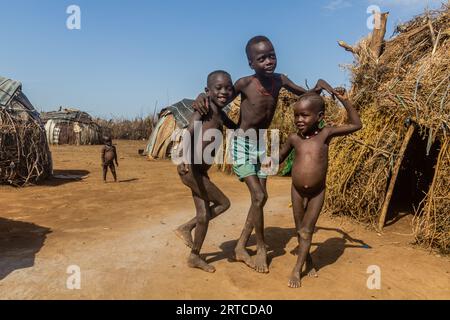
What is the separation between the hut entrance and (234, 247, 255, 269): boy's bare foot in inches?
139

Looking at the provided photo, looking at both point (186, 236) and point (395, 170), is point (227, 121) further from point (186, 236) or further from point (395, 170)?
point (395, 170)

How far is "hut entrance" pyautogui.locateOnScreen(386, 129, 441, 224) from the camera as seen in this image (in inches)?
259

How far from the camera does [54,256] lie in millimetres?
4082

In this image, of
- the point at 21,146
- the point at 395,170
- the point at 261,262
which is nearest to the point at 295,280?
the point at 261,262

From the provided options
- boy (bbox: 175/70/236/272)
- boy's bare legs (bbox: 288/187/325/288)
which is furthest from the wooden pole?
boy (bbox: 175/70/236/272)

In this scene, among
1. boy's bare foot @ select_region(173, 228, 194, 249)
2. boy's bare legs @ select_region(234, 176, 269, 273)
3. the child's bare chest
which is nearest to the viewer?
the child's bare chest

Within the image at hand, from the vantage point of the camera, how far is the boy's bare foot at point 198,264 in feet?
11.9

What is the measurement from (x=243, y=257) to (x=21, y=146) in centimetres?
761

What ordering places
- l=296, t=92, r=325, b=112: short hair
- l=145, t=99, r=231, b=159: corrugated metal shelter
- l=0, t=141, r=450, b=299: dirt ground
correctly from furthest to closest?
l=145, t=99, r=231, b=159: corrugated metal shelter, l=296, t=92, r=325, b=112: short hair, l=0, t=141, r=450, b=299: dirt ground

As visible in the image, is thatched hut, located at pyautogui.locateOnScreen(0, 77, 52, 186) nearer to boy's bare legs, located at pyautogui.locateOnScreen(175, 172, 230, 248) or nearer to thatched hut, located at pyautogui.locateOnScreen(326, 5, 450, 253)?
boy's bare legs, located at pyautogui.locateOnScreen(175, 172, 230, 248)

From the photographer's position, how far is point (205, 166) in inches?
147

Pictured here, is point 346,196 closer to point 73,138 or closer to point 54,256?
point 54,256

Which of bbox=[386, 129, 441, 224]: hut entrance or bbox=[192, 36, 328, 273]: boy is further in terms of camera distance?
bbox=[386, 129, 441, 224]: hut entrance

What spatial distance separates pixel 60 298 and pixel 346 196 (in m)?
4.20
